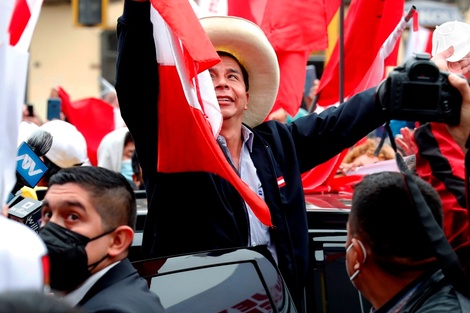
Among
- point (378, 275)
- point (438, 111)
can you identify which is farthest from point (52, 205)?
point (438, 111)

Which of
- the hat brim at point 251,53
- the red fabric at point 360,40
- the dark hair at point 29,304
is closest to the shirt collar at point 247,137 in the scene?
the hat brim at point 251,53

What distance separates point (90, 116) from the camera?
9664 millimetres

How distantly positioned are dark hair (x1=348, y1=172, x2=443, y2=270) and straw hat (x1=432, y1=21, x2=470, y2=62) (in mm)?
1175

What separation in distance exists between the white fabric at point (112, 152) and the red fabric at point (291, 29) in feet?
4.78

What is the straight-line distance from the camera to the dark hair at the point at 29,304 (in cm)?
167

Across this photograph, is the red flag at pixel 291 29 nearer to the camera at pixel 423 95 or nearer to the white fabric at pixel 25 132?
the white fabric at pixel 25 132

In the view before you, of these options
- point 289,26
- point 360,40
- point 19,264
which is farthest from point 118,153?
point 19,264

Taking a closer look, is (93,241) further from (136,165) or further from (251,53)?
(136,165)

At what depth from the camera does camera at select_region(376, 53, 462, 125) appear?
104 inches

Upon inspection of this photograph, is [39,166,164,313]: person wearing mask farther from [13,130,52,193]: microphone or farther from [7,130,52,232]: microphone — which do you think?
[13,130,52,193]: microphone

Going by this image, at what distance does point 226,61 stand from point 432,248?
1860mm

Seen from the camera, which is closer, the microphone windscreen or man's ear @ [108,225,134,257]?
man's ear @ [108,225,134,257]

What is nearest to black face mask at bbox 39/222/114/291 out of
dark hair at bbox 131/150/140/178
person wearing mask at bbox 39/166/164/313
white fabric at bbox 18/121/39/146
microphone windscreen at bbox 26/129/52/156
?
person wearing mask at bbox 39/166/164/313

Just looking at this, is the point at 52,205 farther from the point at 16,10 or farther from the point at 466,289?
the point at 466,289
